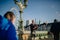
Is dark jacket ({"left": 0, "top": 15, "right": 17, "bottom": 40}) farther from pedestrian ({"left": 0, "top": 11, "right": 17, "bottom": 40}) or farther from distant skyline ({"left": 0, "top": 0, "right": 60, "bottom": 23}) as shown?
distant skyline ({"left": 0, "top": 0, "right": 60, "bottom": 23})

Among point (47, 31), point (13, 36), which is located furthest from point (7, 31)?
point (47, 31)

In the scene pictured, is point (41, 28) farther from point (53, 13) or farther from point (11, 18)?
point (11, 18)

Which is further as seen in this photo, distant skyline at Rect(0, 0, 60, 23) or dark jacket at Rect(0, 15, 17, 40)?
distant skyline at Rect(0, 0, 60, 23)

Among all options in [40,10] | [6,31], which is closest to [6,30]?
[6,31]

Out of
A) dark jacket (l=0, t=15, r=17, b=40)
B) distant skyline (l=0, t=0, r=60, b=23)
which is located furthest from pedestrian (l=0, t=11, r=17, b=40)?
distant skyline (l=0, t=0, r=60, b=23)

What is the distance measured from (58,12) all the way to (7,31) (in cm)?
328

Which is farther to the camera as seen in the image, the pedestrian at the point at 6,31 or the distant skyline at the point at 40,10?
the distant skyline at the point at 40,10

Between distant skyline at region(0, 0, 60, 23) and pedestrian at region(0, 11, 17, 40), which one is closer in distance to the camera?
pedestrian at region(0, 11, 17, 40)

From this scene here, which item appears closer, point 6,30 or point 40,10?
point 6,30

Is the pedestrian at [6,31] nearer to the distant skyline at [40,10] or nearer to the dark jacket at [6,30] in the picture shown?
the dark jacket at [6,30]

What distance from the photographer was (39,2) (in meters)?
4.20

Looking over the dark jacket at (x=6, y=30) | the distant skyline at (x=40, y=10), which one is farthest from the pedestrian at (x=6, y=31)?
the distant skyline at (x=40, y=10)

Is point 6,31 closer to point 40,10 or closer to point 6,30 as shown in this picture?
point 6,30

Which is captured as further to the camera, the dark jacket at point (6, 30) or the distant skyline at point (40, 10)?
the distant skyline at point (40, 10)
